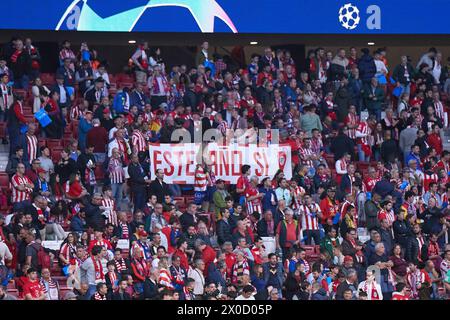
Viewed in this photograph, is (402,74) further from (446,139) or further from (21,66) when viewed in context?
(21,66)

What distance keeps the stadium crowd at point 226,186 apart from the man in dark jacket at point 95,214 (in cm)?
3

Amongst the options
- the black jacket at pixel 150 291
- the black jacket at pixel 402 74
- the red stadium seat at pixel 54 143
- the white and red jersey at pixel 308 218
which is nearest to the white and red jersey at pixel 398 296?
the white and red jersey at pixel 308 218

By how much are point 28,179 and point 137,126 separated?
2636 millimetres

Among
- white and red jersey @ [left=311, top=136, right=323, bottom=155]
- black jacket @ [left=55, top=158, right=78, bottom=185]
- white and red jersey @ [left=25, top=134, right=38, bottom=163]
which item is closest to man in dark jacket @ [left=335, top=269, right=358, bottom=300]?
white and red jersey @ [left=311, top=136, right=323, bottom=155]

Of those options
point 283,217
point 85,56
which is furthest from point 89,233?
point 85,56

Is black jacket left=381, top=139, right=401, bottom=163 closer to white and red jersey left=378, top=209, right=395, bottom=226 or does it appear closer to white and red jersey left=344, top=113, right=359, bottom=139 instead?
white and red jersey left=344, top=113, right=359, bottom=139

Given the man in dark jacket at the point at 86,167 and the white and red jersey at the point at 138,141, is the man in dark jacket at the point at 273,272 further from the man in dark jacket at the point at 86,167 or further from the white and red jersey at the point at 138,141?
the white and red jersey at the point at 138,141

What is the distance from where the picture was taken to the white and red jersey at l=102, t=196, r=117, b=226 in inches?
895

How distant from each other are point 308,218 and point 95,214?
145 inches

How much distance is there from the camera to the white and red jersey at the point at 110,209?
22734 mm

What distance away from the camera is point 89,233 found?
21.7 m

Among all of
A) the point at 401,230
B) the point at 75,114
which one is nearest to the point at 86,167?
the point at 75,114

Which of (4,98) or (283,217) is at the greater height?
(4,98)

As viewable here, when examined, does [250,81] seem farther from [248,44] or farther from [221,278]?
[221,278]
